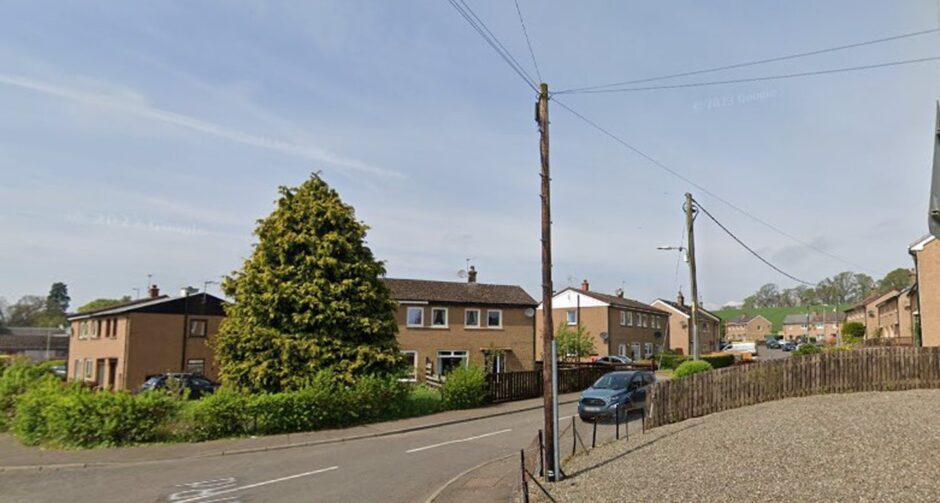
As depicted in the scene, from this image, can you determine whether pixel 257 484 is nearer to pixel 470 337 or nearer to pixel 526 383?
pixel 526 383

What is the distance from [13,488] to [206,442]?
5238 mm

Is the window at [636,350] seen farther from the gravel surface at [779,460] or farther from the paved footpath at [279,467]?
the gravel surface at [779,460]

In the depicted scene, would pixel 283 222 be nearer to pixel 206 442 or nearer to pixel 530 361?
pixel 206 442

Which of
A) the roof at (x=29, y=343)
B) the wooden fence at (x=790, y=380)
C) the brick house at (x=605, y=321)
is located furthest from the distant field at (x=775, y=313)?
the wooden fence at (x=790, y=380)

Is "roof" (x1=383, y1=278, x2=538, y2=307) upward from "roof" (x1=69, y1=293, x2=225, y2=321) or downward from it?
upward

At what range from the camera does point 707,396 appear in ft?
60.6

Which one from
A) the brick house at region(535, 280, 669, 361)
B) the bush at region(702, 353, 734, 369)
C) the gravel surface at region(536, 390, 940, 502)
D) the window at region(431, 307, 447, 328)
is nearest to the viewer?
the gravel surface at region(536, 390, 940, 502)

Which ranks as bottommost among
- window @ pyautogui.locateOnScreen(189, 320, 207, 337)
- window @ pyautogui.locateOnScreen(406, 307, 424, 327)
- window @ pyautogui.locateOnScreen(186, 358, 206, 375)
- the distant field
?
window @ pyautogui.locateOnScreen(186, 358, 206, 375)

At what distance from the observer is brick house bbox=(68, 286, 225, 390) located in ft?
125

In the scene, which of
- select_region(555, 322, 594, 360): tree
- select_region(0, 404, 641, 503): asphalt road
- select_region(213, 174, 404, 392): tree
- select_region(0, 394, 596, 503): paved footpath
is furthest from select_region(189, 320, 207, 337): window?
select_region(0, 404, 641, 503): asphalt road

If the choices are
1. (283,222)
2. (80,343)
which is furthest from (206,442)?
(80,343)

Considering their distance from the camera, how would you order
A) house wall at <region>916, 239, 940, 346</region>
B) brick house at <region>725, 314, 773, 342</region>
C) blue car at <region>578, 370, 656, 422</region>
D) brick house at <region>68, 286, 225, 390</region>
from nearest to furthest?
blue car at <region>578, 370, 656, 422</region> < house wall at <region>916, 239, 940, 346</region> < brick house at <region>68, 286, 225, 390</region> < brick house at <region>725, 314, 773, 342</region>

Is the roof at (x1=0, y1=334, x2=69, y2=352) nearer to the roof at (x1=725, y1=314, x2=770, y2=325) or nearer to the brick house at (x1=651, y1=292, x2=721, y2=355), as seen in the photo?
the brick house at (x1=651, y1=292, x2=721, y2=355)

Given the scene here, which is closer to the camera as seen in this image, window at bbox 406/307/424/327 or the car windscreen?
the car windscreen
